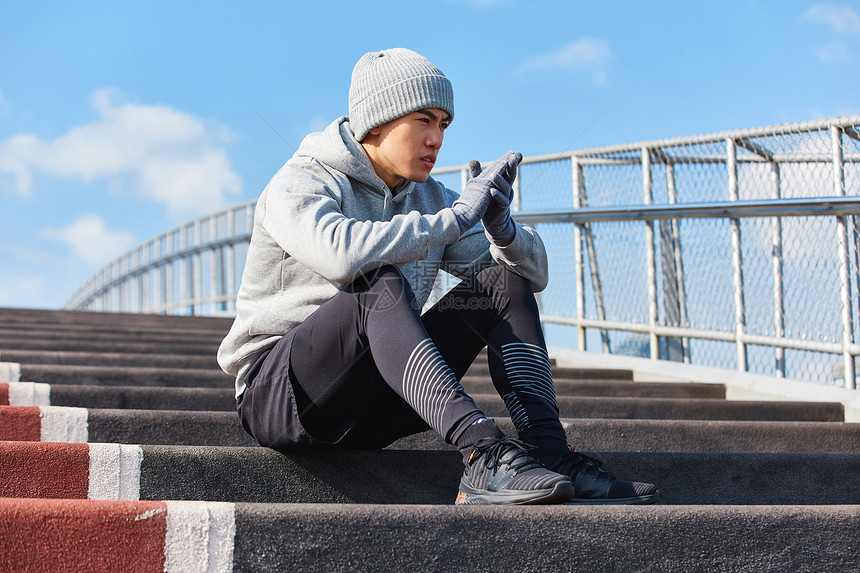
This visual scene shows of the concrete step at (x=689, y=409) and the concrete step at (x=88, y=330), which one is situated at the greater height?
the concrete step at (x=88, y=330)

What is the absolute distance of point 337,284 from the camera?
1737 mm

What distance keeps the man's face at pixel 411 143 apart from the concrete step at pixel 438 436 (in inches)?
27.5

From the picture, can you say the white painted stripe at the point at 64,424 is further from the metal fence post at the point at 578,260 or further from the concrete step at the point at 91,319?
the concrete step at the point at 91,319

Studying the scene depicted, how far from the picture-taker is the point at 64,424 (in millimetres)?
1956

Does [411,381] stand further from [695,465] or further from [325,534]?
[695,465]

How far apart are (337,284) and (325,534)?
61cm

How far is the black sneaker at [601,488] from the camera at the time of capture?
5.13 feet

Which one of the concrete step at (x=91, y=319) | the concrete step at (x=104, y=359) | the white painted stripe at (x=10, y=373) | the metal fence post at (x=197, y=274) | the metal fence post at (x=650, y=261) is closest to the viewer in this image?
the white painted stripe at (x=10, y=373)

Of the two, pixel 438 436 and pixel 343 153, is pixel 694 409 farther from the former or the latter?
pixel 343 153

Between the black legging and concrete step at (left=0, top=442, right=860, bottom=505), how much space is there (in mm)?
87

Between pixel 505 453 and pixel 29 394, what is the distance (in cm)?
147

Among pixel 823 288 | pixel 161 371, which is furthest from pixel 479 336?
pixel 823 288

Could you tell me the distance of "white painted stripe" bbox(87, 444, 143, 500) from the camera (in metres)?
1.57

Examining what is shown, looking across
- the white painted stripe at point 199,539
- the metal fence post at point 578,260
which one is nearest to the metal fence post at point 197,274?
the metal fence post at point 578,260
